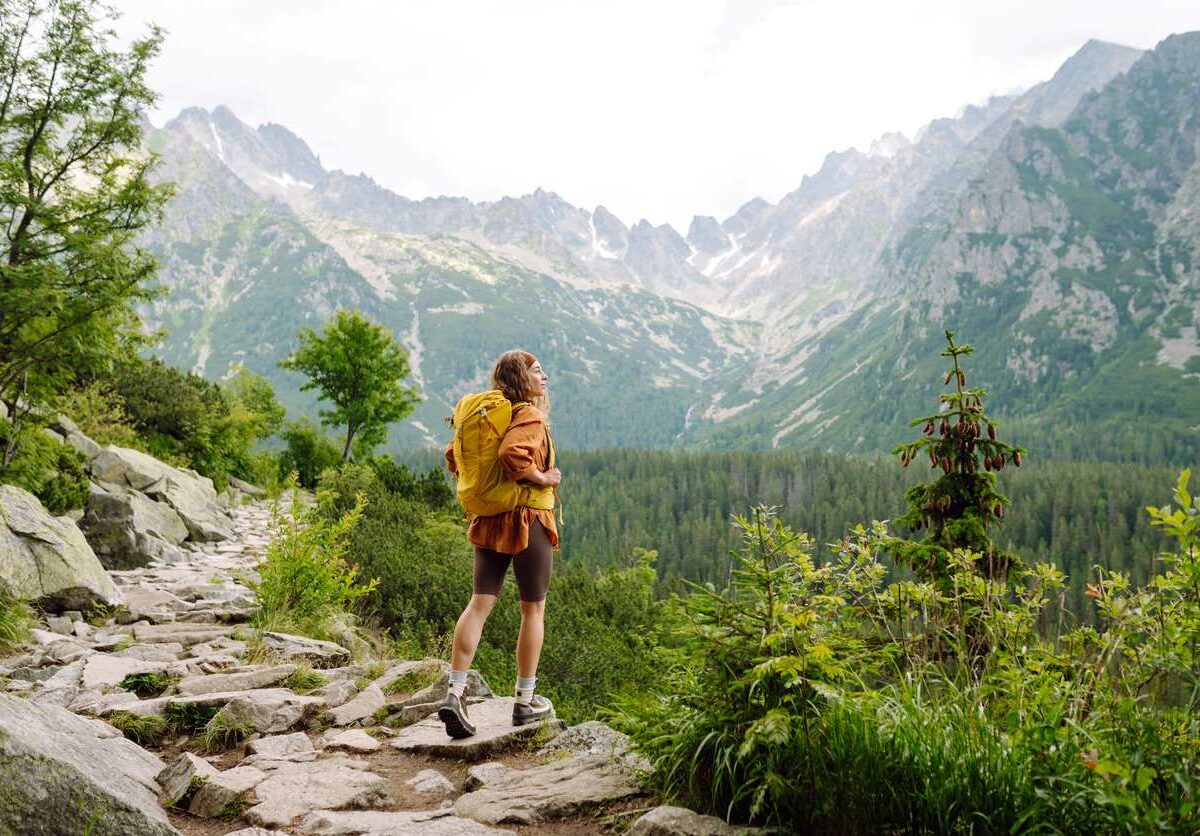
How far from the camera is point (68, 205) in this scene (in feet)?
37.8

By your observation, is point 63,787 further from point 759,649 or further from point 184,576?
point 184,576

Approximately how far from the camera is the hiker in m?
5.16

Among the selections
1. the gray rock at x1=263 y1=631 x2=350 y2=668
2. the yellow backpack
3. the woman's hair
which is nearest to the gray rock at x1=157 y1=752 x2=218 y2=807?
the yellow backpack

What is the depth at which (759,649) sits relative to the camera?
3.42 metres

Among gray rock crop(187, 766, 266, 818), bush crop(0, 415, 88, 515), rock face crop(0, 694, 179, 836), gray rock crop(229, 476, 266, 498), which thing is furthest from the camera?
gray rock crop(229, 476, 266, 498)

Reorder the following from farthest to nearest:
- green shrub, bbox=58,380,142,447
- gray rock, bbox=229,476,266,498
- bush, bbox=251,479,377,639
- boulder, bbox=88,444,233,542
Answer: gray rock, bbox=229,476,266,498 → green shrub, bbox=58,380,142,447 → boulder, bbox=88,444,233,542 → bush, bbox=251,479,377,639

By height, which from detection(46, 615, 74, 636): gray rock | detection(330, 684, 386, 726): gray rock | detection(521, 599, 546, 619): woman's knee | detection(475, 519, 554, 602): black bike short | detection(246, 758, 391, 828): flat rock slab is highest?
detection(475, 519, 554, 602): black bike short

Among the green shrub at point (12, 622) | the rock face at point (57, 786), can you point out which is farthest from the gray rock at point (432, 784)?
the green shrub at point (12, 622)

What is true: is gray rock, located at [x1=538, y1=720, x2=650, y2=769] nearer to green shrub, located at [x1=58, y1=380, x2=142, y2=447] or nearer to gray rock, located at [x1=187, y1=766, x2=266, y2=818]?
gray rock, located at [x1=187, y1=766, x2=266, y2=818]

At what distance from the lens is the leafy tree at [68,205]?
9961 millimetres

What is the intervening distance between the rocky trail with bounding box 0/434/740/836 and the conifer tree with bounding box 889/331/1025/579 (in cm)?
522

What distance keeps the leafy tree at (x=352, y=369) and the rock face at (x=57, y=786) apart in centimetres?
2748

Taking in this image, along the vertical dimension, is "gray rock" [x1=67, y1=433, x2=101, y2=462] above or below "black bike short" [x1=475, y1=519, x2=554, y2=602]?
above

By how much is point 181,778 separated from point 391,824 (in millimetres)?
1335
